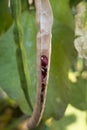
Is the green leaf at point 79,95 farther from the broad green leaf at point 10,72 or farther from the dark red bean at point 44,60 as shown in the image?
the dark red bean at point 44,60

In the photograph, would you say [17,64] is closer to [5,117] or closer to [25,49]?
[25,49]

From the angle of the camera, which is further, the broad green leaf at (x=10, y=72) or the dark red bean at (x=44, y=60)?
the broad green leaf at (x=10, y=72)

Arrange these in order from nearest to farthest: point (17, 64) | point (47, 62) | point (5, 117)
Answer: point (47, 62) < point (17, 64) < point (5, 117)

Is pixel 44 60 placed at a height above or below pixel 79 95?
above

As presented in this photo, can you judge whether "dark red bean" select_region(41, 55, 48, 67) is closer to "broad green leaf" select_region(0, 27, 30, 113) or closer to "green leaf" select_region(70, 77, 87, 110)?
"broad green leaf" select_region(0, 27, 30, 113)

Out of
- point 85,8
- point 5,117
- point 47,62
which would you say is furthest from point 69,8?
point 5,117

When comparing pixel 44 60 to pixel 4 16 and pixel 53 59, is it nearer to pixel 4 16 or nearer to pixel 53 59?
pixel 53 59

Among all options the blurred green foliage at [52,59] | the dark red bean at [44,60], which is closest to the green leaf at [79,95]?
the blurred green foliage at [52,59]

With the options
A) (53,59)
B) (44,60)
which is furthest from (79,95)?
(44,60)

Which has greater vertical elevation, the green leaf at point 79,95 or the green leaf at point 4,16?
the green leaf at point 4,16
